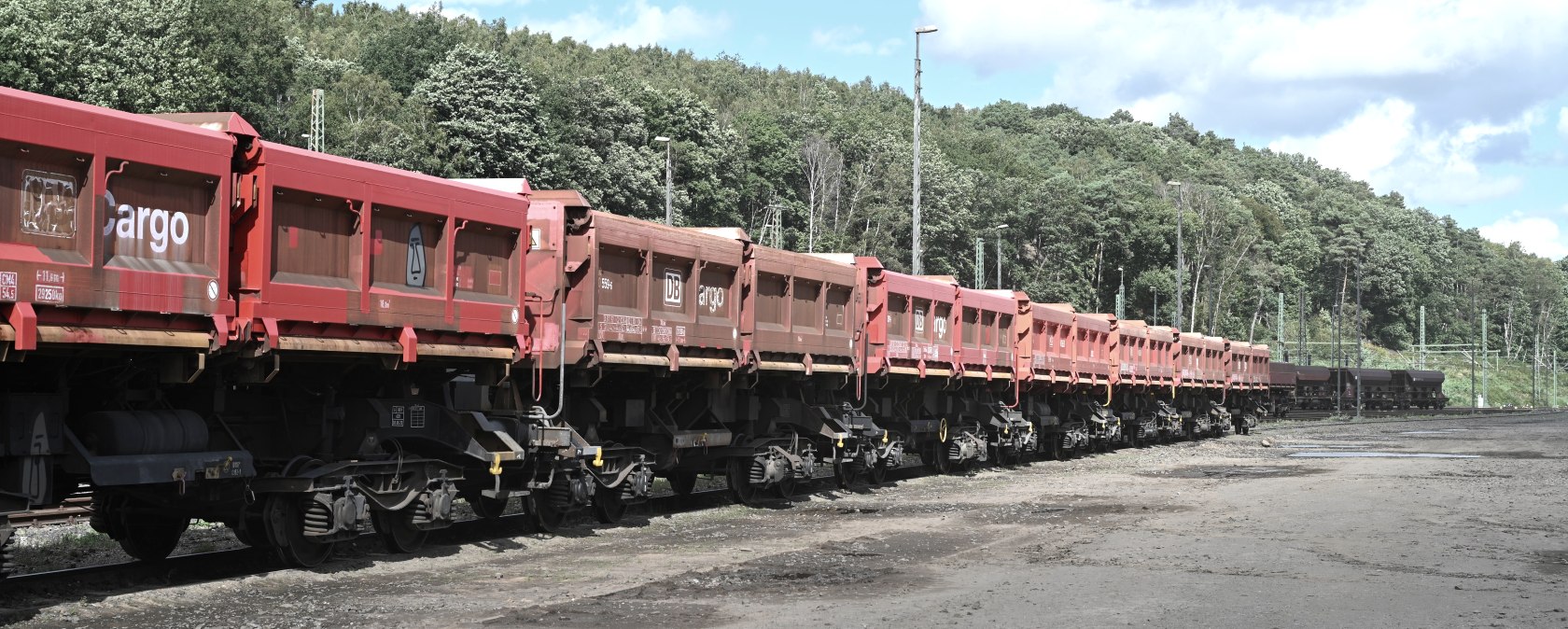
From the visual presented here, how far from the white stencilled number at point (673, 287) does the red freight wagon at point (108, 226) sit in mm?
6913

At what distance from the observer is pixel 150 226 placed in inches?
405

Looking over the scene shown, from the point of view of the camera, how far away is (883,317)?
23422 mm

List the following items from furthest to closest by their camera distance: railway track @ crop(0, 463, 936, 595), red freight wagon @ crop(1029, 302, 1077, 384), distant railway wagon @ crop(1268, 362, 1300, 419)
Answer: distant railway wagon @ crop(1268, 362, 1300, 419) < red freight wagon @ crop(1029, 302, 1077, 384) < railway track @ crop(0, 463, 936, 595)

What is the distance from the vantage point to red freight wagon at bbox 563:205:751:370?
15.7 meters

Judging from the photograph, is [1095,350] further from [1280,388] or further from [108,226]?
[1280,388]

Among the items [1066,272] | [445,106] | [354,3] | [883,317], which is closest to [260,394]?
[883,317]

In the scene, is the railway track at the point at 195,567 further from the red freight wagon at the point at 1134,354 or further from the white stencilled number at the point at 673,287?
the red freight wagon at the point at 1134,354

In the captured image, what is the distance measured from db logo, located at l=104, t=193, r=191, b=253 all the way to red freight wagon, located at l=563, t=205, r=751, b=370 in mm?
5356

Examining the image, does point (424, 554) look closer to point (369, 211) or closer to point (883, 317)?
point (369, 211)

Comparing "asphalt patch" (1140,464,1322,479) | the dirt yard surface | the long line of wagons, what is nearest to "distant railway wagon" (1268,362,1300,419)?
"asphalt patch" (1140,464,1322,479)

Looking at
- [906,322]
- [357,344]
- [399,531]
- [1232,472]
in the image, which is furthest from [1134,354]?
[357,344]

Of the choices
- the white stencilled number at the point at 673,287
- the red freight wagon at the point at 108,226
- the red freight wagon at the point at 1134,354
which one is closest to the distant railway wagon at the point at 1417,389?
the red freight wagon at the point at 1134,354

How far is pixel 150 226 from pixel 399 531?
417cm

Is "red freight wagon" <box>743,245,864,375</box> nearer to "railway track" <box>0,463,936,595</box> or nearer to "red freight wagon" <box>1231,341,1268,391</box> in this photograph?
"railway track" <box>0,463,936,595</box>
